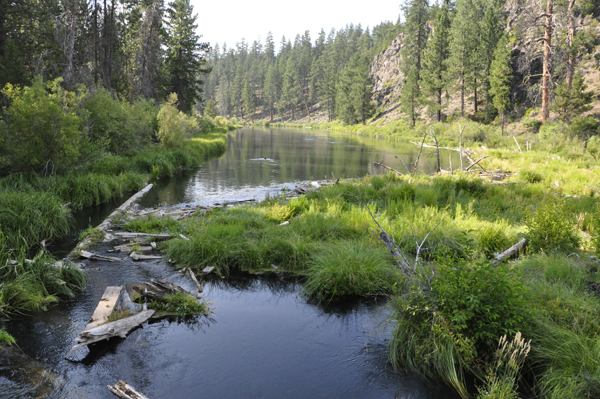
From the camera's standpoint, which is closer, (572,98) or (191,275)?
(191,275)

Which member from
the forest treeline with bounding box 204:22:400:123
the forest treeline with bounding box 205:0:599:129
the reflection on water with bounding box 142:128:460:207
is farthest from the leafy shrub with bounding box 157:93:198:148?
the forest treeline with bounding box 204:22:400:123

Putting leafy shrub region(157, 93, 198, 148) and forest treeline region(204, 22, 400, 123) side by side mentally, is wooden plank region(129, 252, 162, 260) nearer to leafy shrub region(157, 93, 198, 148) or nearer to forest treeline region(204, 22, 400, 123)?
leafy shrub region(157, 93, 198, 148)

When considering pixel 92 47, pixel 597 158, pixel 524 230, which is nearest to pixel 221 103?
pixel 92 47

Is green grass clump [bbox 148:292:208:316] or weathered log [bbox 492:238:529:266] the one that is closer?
green grass clump [bbox 148:292:208:316]

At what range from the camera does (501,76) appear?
143 feet

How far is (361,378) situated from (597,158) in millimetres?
23160

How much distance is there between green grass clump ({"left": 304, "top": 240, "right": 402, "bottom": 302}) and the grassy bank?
2 cm

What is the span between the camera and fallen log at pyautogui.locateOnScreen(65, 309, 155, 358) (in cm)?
586

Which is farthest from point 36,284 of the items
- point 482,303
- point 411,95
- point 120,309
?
point 411,95

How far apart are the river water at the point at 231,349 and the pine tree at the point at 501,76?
1720 inches

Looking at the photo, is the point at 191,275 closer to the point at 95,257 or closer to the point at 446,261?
the point at 95,257

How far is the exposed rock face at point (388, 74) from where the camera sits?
257 feet

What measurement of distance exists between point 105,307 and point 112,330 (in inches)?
29.1

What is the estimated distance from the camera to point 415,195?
13.8 m
